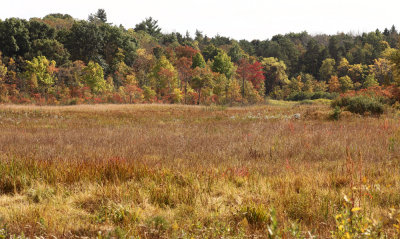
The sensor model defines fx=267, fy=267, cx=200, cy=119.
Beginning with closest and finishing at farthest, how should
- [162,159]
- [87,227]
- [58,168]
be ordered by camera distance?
1. [87,227]
2. [58,168]
3. [162,159]

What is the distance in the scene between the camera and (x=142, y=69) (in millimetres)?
50094

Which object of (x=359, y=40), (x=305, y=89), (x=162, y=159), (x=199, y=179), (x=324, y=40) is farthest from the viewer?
(x=324, y=40)

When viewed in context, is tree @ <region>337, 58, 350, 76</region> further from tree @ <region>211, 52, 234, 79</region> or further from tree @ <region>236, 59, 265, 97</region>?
tree @ <region>211, 52, 234, 79</region>

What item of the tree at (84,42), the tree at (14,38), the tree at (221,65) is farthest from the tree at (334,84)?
the tree at (14,38)

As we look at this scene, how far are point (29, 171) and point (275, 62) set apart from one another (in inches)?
2678

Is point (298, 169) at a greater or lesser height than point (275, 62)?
lesser

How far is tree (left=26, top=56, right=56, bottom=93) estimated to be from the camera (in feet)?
119

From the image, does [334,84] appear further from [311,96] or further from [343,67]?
[311,96]

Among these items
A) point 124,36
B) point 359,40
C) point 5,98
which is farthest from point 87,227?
point 359,40

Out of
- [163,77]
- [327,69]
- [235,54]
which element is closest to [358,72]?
[327,69]

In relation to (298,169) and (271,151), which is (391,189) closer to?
(298,169)

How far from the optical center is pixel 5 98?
33.5 metres

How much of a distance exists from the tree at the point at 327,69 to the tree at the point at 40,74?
187ft

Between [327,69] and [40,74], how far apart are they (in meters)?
58.9
